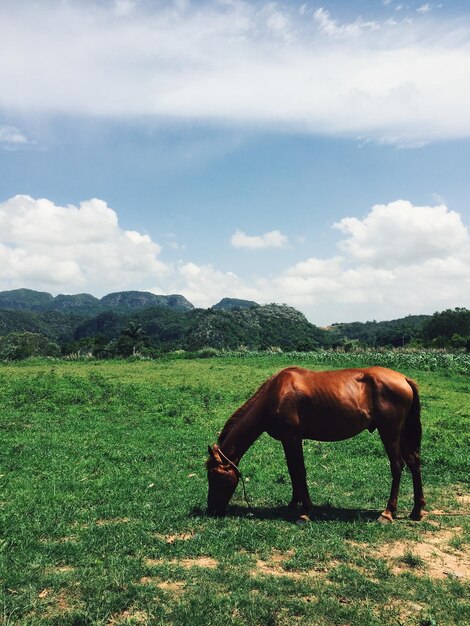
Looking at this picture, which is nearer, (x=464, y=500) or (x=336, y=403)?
(x=336, y=403)

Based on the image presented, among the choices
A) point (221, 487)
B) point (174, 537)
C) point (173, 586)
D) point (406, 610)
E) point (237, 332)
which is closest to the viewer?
point (406, 610)

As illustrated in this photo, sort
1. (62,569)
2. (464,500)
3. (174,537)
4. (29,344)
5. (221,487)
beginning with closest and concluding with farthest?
(62,569) → (174,537) → (221,487) → (464,500) → (29,344)

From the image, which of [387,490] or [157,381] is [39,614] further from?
[157,381]

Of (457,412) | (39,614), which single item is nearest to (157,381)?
(457,412)

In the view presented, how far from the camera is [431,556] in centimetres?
634

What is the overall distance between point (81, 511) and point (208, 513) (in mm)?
2269

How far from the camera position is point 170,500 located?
8.70 metres

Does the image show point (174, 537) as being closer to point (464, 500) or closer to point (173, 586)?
point (173, 586)

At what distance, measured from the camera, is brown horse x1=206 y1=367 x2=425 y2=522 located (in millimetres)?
8109

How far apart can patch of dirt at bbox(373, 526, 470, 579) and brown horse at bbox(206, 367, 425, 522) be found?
3.82ft

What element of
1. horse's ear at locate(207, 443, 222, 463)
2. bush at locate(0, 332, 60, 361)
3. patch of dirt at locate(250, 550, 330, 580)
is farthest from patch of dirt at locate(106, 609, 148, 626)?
bush at locate(0, 332, 60, 361)

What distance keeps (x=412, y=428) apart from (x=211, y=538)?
167 inches

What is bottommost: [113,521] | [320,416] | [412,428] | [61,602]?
[113,521]

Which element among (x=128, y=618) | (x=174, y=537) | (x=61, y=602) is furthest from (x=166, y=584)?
(x=174, y=537)
